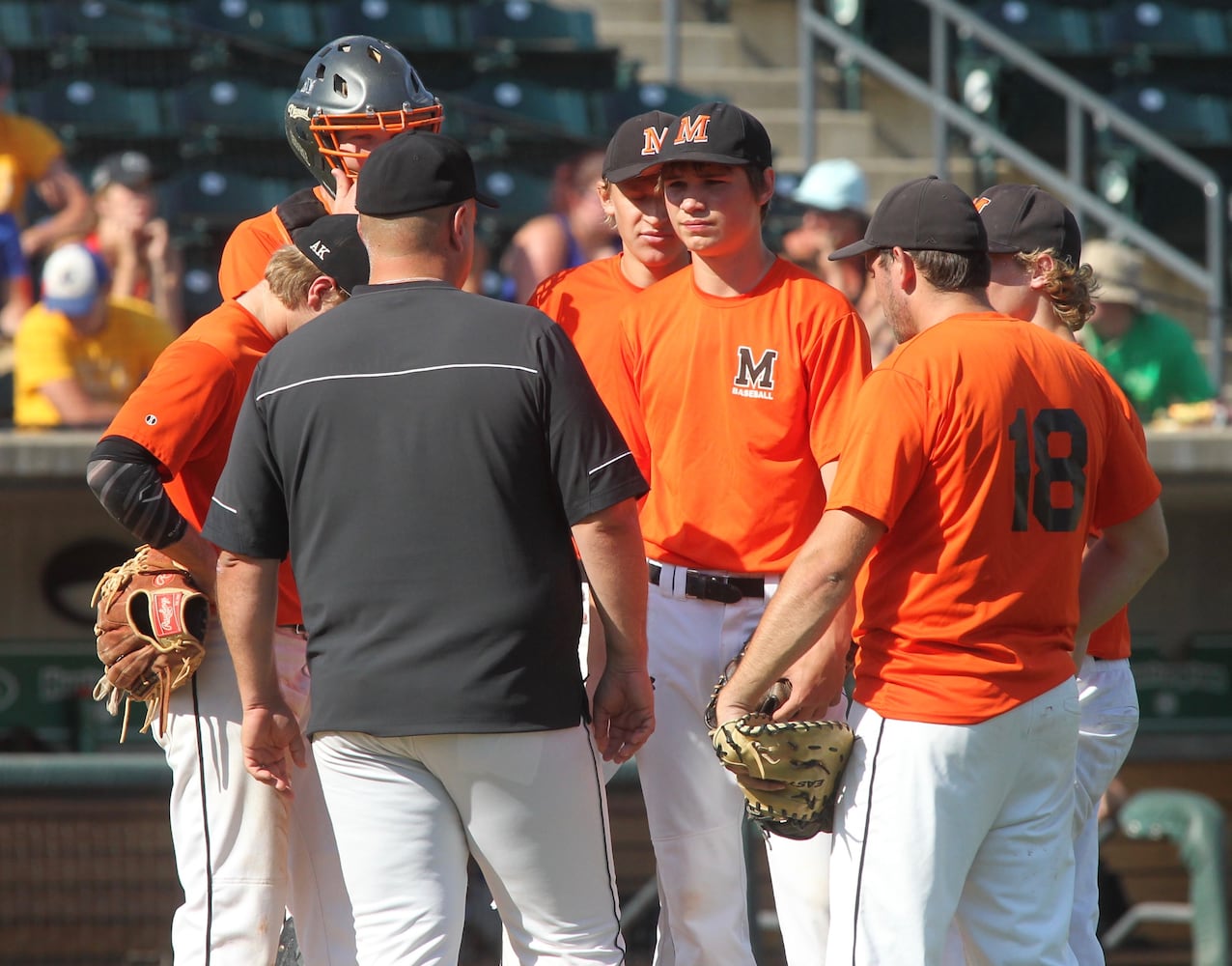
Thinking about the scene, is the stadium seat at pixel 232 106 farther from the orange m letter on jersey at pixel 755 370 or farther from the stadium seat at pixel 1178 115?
the orange m letter on jersey at pixel 755 370

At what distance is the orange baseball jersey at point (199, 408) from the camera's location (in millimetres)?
3148

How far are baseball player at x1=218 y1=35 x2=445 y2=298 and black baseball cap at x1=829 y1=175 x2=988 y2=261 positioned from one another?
1.08 metres

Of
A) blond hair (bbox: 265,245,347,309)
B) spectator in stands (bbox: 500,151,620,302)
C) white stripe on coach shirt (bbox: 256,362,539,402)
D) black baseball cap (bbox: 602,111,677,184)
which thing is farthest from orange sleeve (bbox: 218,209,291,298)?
spectator in stands (bbox: 500,151,620,302)

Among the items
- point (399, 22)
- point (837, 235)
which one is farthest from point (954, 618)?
point (399, 22)

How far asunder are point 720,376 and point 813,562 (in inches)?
25.4

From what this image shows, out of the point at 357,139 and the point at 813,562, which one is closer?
the point at 813,562

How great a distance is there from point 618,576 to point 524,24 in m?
8.02

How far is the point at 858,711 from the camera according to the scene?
3018mm

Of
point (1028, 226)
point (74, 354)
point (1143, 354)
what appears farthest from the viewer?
point (1143, 354)

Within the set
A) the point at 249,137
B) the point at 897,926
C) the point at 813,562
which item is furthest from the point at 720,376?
the point at 249,137

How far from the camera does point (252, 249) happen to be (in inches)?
140

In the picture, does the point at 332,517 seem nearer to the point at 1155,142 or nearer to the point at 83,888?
the point at 83,888

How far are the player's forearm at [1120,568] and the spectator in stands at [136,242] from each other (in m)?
4.96

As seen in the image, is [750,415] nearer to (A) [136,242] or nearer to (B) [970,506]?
(B) [970,506]
